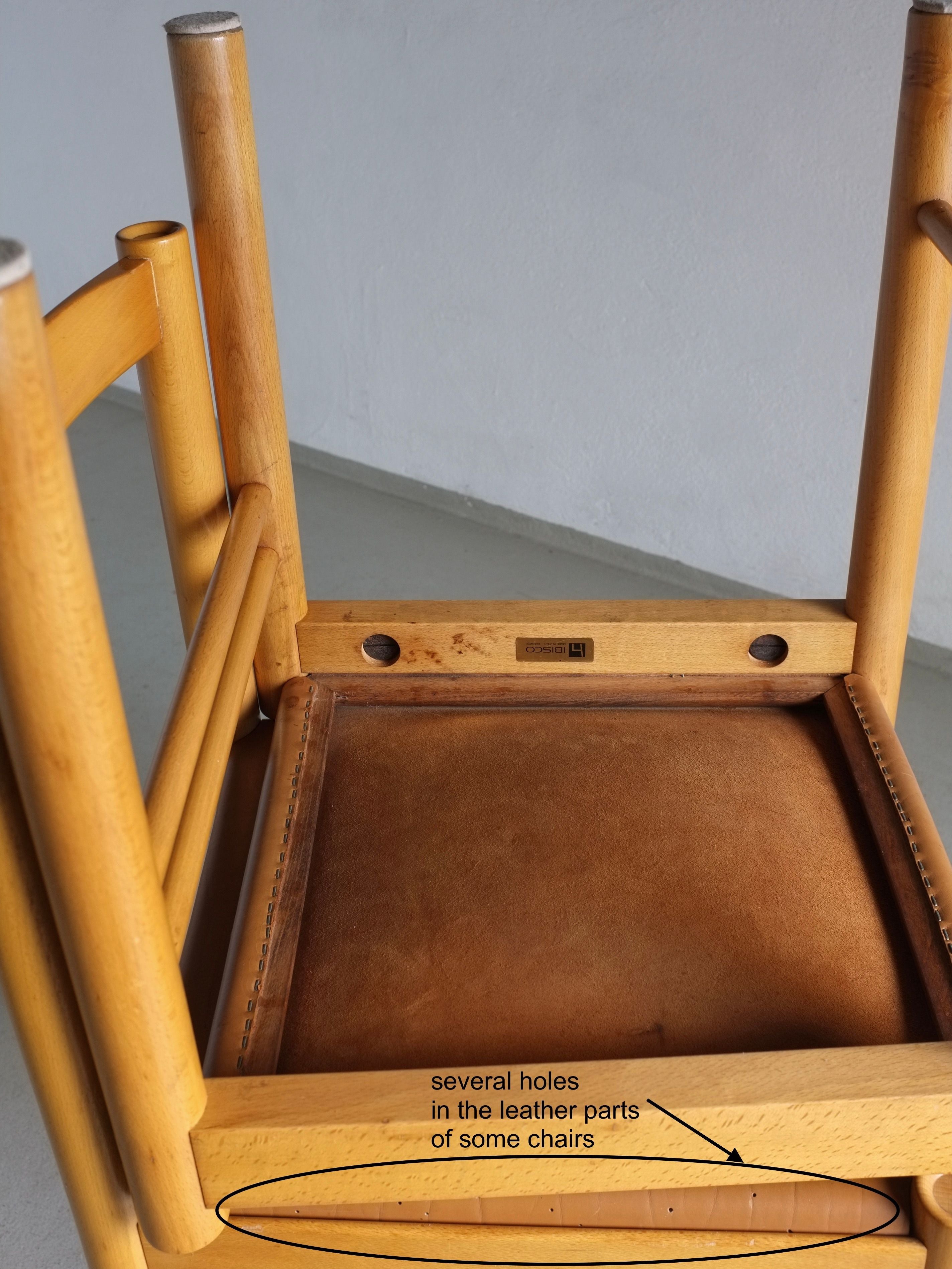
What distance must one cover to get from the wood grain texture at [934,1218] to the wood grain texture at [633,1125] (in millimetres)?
35

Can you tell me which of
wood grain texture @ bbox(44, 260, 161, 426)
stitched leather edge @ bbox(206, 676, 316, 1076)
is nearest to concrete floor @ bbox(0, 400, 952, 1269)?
stitched leather edge @ bbox(206, 676, 316, 1076)

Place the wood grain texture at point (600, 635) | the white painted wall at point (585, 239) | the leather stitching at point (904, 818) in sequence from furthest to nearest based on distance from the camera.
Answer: the white painted wall at point (585, 239) < the wood grain texture at point (600, 635) < the leather stitching at point (904, 818)

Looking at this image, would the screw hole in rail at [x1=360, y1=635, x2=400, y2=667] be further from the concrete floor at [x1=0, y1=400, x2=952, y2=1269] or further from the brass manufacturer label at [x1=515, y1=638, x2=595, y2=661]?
the concrete floor at [x1=0, y1=400, x2=952, y2=1269]

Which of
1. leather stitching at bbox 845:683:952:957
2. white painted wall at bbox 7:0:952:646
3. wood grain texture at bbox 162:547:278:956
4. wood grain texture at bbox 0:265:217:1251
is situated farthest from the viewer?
white painted wall at bbox 7:0:952:646

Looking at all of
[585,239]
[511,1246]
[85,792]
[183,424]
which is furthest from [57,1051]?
[585,239]

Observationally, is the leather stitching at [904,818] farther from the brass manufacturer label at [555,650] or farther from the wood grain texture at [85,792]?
the wood grain texture at [85,792]

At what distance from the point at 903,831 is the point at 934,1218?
231 millimetres

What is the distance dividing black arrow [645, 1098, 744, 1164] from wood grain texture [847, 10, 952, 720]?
0.43m

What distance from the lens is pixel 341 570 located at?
2201 millimetres

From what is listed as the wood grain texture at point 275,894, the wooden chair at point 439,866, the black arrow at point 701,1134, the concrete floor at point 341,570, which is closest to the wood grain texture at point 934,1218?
the wooden chair at point 439,866

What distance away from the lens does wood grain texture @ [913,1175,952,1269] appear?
2.12ft

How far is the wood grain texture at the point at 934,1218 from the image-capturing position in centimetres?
65

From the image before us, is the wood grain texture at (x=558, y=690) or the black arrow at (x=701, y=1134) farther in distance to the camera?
the wood grain texture at (x=558, y=690)

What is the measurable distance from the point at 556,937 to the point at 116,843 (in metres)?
0.34
